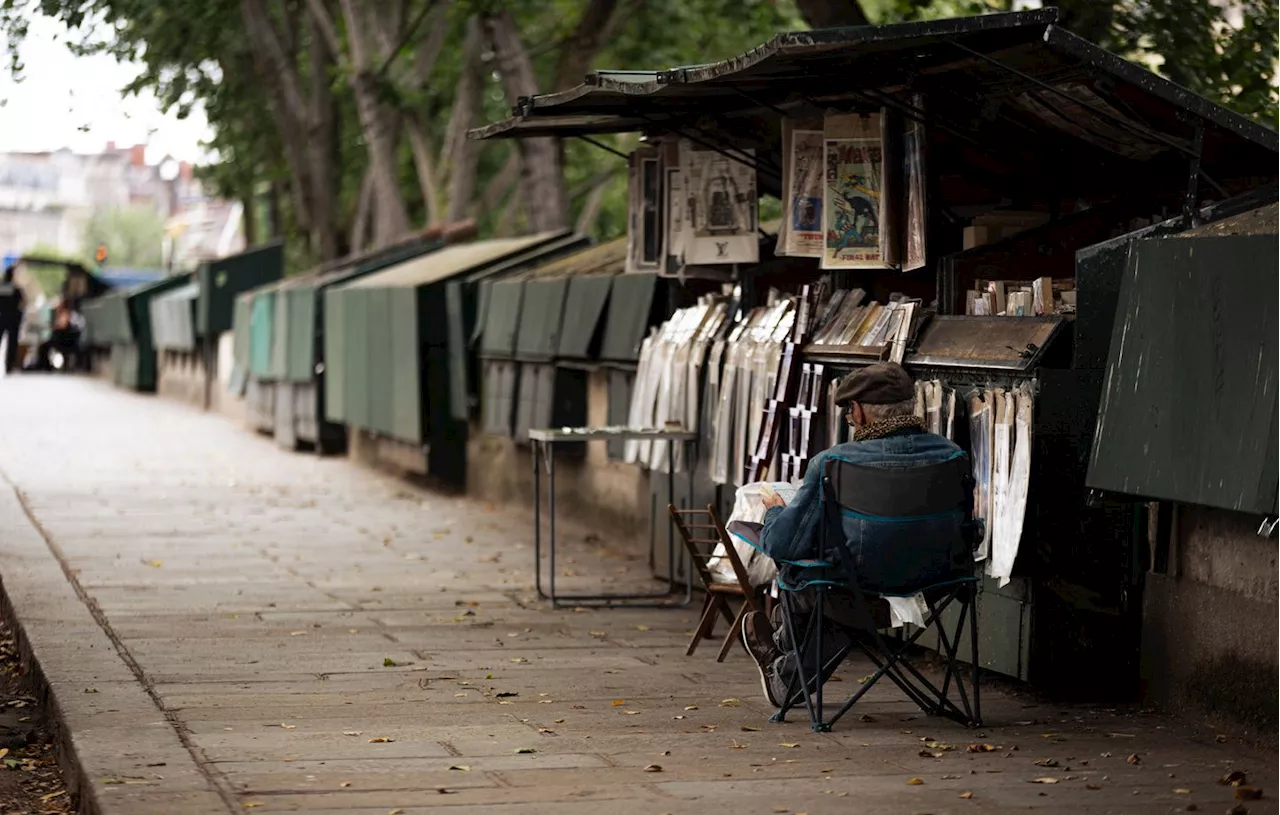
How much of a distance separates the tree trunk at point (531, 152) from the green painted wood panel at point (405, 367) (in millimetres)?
3217

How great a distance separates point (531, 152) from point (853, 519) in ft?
52.4

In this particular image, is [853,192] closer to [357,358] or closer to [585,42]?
[357,358]

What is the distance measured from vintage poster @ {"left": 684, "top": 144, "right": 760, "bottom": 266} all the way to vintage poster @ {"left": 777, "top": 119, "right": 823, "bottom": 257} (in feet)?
3.32

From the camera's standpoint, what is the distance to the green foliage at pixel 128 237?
136625mm

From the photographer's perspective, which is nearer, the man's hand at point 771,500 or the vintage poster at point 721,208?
the man's hand at point 771,500

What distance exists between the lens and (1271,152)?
29.7 ft

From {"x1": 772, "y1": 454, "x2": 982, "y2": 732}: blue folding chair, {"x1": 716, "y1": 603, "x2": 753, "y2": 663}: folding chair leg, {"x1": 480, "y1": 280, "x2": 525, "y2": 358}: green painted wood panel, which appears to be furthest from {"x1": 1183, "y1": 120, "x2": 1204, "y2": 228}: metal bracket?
{"x1": 480, "y1": 280, "x2": 525, "y2": 358}: green painted wood panel

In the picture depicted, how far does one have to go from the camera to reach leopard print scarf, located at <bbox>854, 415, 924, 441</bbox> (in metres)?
8.01

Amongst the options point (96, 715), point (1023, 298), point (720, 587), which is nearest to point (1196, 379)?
point (1023, 298)

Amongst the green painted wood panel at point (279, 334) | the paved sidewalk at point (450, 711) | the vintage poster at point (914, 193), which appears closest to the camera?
the paved sidewalk at point (450, 711)

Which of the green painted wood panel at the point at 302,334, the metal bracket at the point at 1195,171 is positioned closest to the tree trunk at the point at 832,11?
the metal bracket at the point at 1195,171

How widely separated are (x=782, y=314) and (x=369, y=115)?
15.9 metres

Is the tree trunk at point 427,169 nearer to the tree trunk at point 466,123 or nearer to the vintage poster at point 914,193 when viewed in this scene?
the tree trunk at point 466,123

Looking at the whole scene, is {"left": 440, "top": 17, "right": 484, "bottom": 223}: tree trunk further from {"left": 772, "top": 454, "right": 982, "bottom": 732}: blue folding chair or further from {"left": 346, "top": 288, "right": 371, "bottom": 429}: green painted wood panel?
{"left": 772, "top": 454, "right": 982, "bottom": 732}: blue folding chair
